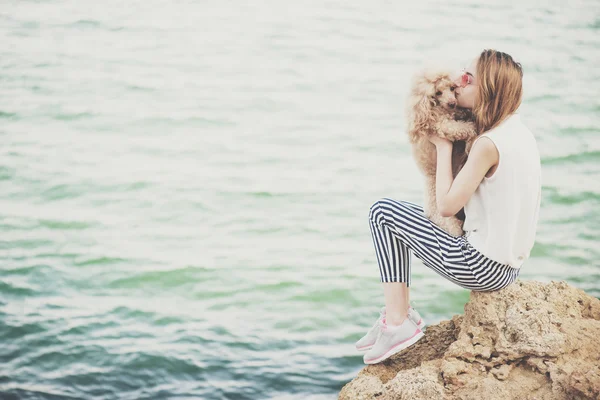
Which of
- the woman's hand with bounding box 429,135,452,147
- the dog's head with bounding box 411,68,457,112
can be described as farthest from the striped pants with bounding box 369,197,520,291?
the dog's head with bounding box 411,68,457,112

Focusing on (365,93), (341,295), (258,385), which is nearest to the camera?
(258,385)

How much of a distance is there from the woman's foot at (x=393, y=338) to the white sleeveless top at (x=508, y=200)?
64cm

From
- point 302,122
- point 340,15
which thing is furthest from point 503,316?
point 340,15

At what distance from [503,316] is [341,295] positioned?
12.9ft

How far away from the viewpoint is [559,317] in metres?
3.76

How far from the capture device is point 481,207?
3.57 m

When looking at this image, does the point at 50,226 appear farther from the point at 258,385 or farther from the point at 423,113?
the point at 423,113

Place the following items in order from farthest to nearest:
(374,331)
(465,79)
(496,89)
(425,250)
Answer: (374,331) < (425,250) < (465,79) < (496,89)

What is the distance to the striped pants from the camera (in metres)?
3.61

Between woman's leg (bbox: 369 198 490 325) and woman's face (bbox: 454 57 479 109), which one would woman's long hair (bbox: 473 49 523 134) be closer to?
woman's face (bbox: 454 57 479 109)

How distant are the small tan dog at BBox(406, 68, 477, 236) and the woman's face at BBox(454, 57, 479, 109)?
4cm

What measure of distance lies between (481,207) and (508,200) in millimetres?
156

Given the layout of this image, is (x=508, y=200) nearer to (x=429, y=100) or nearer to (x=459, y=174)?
(x=459, y=174)

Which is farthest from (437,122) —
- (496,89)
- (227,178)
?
(227,178)
